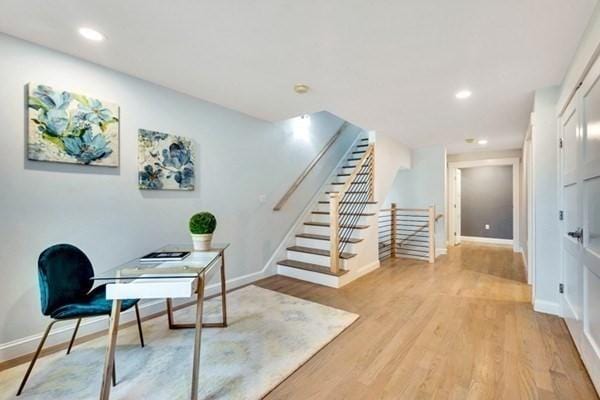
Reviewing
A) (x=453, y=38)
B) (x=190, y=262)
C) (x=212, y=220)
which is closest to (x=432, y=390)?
(x=190, y=262)

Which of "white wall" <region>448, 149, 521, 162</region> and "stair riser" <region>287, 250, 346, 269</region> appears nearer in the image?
"stair riser" <region>287, 250, 346, 269</region>

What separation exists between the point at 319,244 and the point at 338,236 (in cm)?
65

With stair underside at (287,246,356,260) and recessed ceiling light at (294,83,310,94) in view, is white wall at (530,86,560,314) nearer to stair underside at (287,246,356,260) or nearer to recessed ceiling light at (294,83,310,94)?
stair underside at (287,246,356,260)

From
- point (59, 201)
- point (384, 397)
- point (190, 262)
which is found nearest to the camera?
point (384, 397)

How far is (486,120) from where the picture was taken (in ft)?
12.3

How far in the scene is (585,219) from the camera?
1.83 m

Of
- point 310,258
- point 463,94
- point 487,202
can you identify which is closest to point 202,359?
point 310,258

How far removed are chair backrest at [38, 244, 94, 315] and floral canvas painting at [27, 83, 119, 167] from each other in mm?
742

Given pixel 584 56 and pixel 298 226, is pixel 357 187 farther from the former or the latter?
pixel 584 56

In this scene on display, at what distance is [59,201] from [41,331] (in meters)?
1.00

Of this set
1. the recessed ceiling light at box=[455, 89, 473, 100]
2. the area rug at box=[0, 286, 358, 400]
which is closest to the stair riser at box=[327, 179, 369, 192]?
the recessed ceiling light at box=[455, 89, 473, 100]

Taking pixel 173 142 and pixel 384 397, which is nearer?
pixel 384 397

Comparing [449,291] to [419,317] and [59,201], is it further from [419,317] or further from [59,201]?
[59,201]

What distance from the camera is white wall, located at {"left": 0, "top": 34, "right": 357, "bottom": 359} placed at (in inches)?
76.7
